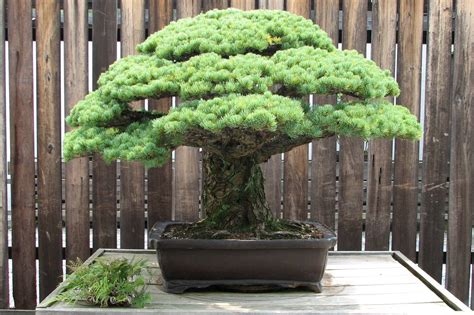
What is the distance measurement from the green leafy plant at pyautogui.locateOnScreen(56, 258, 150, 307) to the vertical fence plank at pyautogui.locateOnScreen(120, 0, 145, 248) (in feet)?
2.21

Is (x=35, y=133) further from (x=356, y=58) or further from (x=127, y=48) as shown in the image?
(x=356, y=58)

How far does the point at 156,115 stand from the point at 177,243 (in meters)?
0.39

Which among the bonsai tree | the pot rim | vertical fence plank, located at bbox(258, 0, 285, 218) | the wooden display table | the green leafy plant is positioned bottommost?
the wooden display table

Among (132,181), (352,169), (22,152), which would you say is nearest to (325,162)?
(352,169)

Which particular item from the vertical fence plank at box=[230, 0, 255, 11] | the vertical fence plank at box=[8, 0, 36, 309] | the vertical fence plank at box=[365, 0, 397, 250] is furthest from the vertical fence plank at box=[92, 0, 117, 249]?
the vertical fence plank at box=[365, 0, 397, 250]

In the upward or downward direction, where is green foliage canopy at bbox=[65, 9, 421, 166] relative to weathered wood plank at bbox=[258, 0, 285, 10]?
downward

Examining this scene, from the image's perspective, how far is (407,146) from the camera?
213 centimetres

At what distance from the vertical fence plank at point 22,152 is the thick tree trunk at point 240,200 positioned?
0.94 metres

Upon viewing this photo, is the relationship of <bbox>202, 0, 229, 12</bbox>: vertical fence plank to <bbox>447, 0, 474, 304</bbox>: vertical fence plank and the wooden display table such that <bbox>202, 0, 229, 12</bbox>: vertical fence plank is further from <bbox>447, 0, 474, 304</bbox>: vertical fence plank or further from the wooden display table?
the wooden display table

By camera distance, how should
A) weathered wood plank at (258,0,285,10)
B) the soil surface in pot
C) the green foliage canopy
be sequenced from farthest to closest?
weathered wood plank at (258,0,285,10)
the soil surface in pot
the green foliage canopy

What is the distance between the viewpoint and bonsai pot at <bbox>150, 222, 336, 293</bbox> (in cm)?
146

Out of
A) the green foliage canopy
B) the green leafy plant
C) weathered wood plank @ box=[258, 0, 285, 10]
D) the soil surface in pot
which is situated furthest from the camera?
weathered wood plank @ box=[258, 0, 285, 10]

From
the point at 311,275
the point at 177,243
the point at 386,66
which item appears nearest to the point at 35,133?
the point at 177,243

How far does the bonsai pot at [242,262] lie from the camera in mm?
1464
